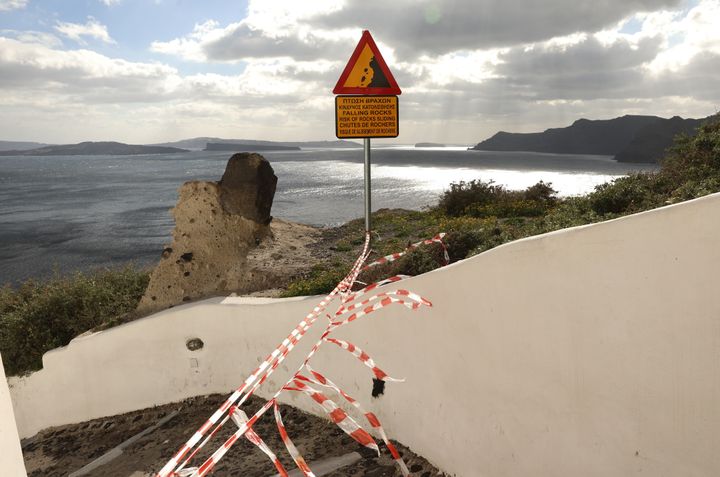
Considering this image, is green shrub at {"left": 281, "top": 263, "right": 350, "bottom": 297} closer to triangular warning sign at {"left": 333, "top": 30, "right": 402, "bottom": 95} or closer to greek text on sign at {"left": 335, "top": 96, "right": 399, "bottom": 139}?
greek text on sign at {"left": 335, "top": 96, "right": 399, "bottom": 139}

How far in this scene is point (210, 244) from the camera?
991cm

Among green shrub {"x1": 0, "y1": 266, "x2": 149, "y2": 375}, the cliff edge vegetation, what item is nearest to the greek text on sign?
the cliff edge vegetation

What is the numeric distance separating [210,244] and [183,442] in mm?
4265

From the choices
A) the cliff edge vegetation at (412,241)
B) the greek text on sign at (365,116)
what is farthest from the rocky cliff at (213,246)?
the greek text on sign at (365,116)

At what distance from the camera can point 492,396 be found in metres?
3.95

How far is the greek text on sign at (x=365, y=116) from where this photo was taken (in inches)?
261

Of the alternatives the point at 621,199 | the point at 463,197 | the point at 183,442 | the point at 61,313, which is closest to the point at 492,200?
the point at 463,197

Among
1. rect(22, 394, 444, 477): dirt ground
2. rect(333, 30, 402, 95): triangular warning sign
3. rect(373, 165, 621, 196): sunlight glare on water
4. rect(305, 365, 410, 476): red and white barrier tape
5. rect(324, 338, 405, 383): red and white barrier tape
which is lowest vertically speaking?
rect(373, 165, 621, 196): sunlight glare on water

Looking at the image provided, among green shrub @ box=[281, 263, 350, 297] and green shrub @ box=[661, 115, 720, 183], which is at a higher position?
green shrub @ box=[661, 115, 720, 183]

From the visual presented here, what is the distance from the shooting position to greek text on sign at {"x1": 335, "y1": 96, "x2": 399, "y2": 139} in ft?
21.8

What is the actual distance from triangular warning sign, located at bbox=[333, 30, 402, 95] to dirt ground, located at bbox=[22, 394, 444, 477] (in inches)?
156

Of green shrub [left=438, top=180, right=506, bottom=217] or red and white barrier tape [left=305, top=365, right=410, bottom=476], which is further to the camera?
green shrub [left=438, top=180, right=506, bottom=217]

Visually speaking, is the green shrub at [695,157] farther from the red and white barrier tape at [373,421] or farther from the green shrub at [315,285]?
the red and white barrier tape at [373,421]

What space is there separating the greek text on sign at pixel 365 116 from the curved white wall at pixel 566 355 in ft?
8.99
